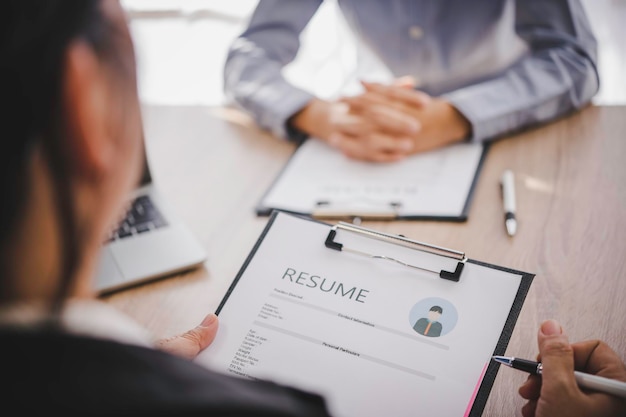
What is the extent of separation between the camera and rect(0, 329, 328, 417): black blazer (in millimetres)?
348

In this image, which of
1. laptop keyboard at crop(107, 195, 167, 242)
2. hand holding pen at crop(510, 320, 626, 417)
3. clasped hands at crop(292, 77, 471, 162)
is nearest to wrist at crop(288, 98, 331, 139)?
clasped hands at crop(292, 77, 471, 162)

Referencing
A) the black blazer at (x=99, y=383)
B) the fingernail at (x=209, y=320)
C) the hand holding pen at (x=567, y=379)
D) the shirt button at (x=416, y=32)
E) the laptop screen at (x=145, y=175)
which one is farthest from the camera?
the shirt button at (x=416, y=32)

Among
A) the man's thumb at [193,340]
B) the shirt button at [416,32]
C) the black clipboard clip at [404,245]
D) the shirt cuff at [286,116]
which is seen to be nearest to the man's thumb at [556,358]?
the black clipboard clip at [404,245]

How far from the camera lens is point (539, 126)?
110 cm

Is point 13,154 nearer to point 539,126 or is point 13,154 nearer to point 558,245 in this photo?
point 558,245

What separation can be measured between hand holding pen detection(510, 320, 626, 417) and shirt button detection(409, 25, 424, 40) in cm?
89

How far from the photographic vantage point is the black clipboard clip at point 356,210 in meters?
0.92

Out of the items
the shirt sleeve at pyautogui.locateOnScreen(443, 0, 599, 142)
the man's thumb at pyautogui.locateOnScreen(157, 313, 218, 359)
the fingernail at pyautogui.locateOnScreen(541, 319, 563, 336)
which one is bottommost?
the man's thumb at pyautogui.locateOnScreen(157, 313, 218, 359)

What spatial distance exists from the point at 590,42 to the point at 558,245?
533 mm

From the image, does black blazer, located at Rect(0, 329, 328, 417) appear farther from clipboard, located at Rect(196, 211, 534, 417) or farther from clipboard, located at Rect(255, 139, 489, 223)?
clipboard, located at Rect(255, 139, 489, 223)

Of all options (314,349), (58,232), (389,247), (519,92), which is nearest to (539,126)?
(519,92)

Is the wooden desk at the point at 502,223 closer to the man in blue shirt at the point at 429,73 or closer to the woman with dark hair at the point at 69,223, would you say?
the man in blue shirt at the point at 429,73

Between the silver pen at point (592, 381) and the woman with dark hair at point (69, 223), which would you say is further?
the silver pen at point (592, 381)

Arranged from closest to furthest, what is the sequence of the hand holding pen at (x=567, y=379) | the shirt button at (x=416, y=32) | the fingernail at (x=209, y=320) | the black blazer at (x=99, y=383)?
the black blazer at (x=99, y=383), the hand holding pen at (x=567, y=379), the fingernail at (x=209, y=320), the shirt button at (x=416, y=32)
